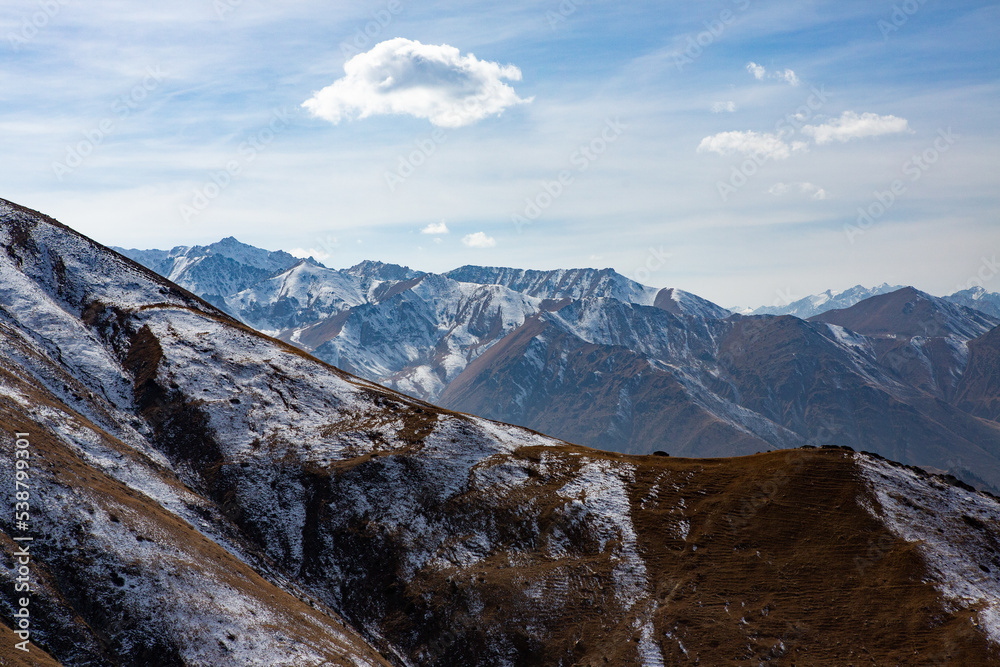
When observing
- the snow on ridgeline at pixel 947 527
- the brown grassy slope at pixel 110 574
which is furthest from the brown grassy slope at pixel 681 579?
the brown grassy slope at pixel 110 574

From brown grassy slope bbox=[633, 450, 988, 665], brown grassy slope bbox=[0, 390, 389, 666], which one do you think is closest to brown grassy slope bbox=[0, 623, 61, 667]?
brown grassy slope bbox=[0, 390, 389, 666]

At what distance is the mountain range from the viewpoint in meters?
57.9

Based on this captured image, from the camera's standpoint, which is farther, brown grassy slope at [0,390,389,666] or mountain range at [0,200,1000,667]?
mountain range at [0,200,1000,667]

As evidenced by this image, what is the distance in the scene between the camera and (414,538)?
79875 mm

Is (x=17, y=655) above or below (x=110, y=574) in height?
above

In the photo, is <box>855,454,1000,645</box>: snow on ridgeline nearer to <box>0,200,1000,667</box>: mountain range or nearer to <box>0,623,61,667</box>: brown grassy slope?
<box>0,200,1000,667</box>: mountain range

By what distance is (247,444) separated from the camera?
94.1 meters

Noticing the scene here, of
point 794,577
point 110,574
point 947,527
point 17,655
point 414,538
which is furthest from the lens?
point 414,538

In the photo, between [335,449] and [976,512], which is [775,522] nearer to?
[976,512]

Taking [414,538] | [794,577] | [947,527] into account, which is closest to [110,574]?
[414,538]

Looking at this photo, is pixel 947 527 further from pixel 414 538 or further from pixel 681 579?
pixel 414 538

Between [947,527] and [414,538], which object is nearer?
[947,527]

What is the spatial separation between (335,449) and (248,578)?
27.8 metres

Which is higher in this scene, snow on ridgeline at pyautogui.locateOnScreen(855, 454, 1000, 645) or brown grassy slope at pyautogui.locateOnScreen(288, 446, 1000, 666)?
snow on ridgeline at pyautogui.locateOnScreen(855, 454, 1000, 645)
